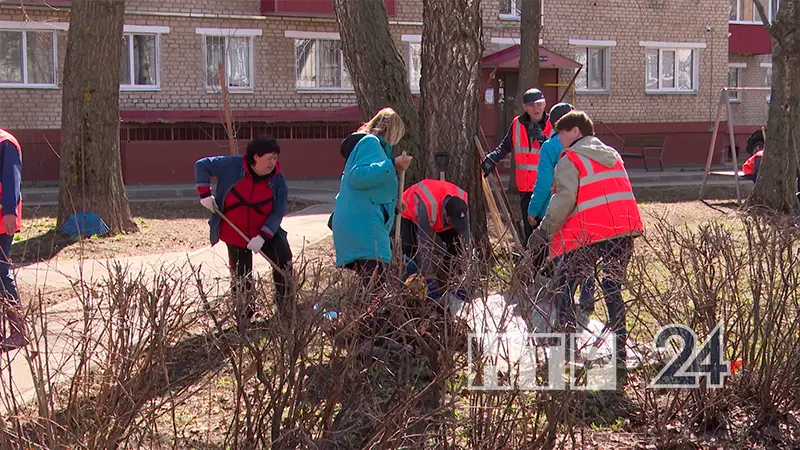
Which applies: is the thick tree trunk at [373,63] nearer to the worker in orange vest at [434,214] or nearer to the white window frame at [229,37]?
the worker in orange vest at [434,214]

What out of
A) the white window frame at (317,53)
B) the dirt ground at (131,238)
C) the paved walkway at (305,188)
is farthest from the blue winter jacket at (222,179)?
the white window frame at (317,53)

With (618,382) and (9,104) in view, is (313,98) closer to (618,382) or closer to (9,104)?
(9,104)

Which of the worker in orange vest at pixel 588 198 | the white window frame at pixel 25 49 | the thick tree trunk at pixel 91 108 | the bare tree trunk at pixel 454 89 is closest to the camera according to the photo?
the worker in orange vest at pixel 588 198

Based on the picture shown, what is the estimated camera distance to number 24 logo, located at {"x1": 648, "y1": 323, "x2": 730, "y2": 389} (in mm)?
4469

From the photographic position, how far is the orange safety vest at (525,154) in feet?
Result: 28.5

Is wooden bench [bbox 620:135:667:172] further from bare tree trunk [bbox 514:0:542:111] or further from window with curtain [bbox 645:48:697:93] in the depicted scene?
bare tree trunk [bbox 514:0:542:111]

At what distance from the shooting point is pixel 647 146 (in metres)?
26.9

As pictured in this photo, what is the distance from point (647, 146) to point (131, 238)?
18.4 metres

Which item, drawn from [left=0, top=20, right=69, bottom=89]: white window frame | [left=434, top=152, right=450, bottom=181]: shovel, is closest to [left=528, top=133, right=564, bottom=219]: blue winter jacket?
[left=434, top=152, right=450, bottom=181]: shovel

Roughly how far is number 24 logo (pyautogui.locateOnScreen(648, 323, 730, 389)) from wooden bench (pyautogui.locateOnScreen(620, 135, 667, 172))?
839 inches

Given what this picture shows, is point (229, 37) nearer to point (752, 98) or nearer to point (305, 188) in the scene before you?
point (305, 188)

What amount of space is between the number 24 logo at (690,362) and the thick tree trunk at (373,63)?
→ 4.45 meters

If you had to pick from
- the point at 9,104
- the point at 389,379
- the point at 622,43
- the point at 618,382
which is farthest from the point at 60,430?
the point at 622,43

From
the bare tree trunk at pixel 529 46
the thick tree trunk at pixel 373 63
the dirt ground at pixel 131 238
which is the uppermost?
the bare tree trunk at pixel 529 46
